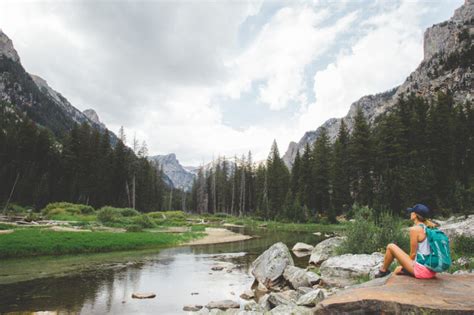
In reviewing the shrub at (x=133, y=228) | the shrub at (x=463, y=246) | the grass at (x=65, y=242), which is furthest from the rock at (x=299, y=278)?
the shrub at (x=133, y=228)

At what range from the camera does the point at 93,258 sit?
2138 cm

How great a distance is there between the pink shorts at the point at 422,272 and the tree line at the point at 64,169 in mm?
65540

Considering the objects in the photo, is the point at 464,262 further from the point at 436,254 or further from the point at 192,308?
the point at 192,308

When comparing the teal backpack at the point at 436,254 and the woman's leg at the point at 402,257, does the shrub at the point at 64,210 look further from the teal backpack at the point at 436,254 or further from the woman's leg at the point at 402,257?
the teal backpack at the point at 436,254

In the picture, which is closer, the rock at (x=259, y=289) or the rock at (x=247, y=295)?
the rock at (x=247, y=295)

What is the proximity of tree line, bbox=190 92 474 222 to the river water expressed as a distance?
2697cm

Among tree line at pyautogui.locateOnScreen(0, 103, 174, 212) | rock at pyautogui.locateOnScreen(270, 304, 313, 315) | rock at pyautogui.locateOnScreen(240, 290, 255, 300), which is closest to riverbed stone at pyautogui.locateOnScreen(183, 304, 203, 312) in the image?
rock at pyautogui.locateOnScreen(240, 290, 255, 300)

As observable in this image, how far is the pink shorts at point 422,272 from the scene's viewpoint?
6.63 meters

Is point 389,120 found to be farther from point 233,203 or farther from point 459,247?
point 233,203

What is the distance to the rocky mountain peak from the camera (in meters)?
174

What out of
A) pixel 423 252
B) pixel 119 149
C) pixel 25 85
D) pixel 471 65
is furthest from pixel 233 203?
pixel 25 85

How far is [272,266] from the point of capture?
1466 centimetres

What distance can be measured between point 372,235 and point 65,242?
2189 centimetres

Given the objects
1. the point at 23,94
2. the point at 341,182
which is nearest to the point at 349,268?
the point at 341,182
